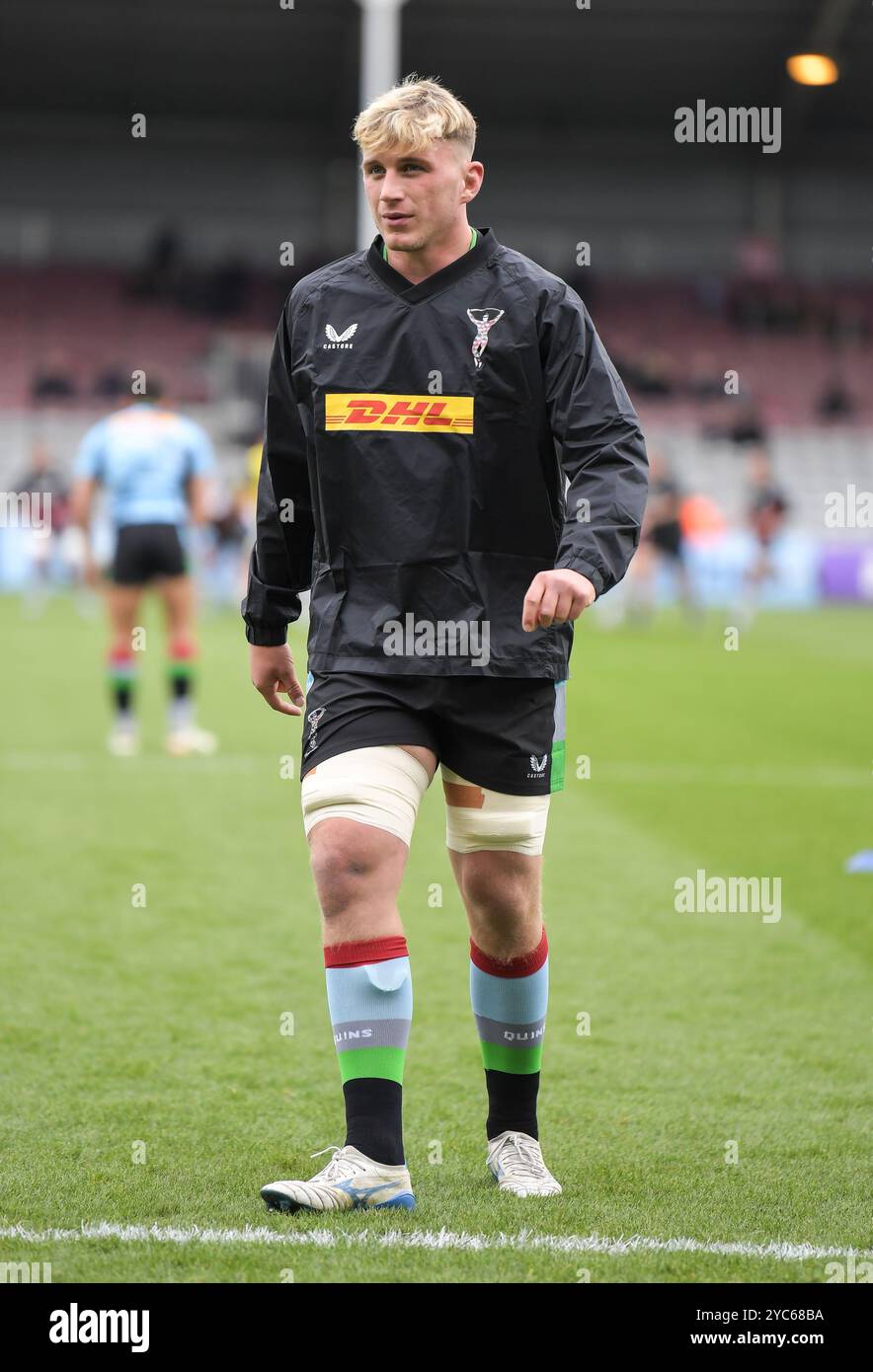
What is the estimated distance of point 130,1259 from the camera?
3004 millimetres

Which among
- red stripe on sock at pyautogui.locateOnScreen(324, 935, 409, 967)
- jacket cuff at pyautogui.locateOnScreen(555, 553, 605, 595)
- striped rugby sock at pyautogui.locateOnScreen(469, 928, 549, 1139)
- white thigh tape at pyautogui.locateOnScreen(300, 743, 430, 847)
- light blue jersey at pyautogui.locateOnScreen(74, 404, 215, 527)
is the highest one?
light blue jersey at pyautogui.locateOnScreen(74, 404, 215, 527)

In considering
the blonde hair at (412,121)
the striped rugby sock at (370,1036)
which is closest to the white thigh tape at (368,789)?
the striped rugby sock at (370,1036)

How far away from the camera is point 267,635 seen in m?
3.70

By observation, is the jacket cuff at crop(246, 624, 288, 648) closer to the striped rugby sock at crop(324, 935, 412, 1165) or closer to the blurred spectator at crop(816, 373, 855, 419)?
the striped rugby sock at crop(324, 935, 412, 1165)

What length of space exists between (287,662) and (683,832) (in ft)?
15.4

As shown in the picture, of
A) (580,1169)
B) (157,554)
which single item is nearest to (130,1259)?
(580,1169)

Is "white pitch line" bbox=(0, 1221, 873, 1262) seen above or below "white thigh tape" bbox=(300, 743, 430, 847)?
below

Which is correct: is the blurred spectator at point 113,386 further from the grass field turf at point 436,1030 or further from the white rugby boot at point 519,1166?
the white rugby boot at point 519,1166

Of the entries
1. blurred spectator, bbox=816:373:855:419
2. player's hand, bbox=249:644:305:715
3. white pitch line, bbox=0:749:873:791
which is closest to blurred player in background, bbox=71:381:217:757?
white pitch line, bbox=0:749:873:791

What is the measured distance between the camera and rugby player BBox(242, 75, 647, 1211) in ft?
10.9

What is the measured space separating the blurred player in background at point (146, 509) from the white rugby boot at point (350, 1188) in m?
7.21

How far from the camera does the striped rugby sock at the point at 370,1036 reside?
3.32m

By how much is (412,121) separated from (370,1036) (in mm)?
1721
